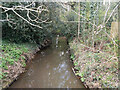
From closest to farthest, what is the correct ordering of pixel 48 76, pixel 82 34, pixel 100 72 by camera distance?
pixel 100 72
pixel 48 76
pixel 82 34

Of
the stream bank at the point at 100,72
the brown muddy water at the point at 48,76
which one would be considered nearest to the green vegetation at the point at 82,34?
the stream bank at the point at 100,72

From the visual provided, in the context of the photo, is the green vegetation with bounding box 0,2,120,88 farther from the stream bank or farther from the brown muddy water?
the brown muddy water

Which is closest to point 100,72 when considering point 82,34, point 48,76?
point 48,76

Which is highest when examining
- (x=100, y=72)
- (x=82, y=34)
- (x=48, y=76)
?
(x=82, y=34)

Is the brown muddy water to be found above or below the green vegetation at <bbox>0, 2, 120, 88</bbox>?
below

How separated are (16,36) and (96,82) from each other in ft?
13.0

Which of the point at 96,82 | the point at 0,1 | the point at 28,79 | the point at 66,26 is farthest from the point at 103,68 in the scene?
the point at 0,1

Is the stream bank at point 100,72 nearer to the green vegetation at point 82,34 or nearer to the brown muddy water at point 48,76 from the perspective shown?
the green vegetation at point 82,34

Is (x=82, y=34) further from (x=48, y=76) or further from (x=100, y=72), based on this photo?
(x=48, y=76)

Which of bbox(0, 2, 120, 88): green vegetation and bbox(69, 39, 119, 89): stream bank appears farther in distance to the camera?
bbox(0, 2, 120, 88): green vegetation

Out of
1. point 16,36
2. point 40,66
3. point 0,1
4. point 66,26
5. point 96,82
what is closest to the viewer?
point 96,82

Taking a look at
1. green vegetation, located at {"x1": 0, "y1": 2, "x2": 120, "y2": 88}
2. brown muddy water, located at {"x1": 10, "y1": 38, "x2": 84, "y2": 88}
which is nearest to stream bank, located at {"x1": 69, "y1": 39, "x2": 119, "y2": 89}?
green vegetation, located at {"x1": 0, "y1": 2, "x2": 120, "y2": 88}

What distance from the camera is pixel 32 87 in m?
3.03

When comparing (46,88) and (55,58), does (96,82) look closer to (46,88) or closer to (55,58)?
(46,88)
